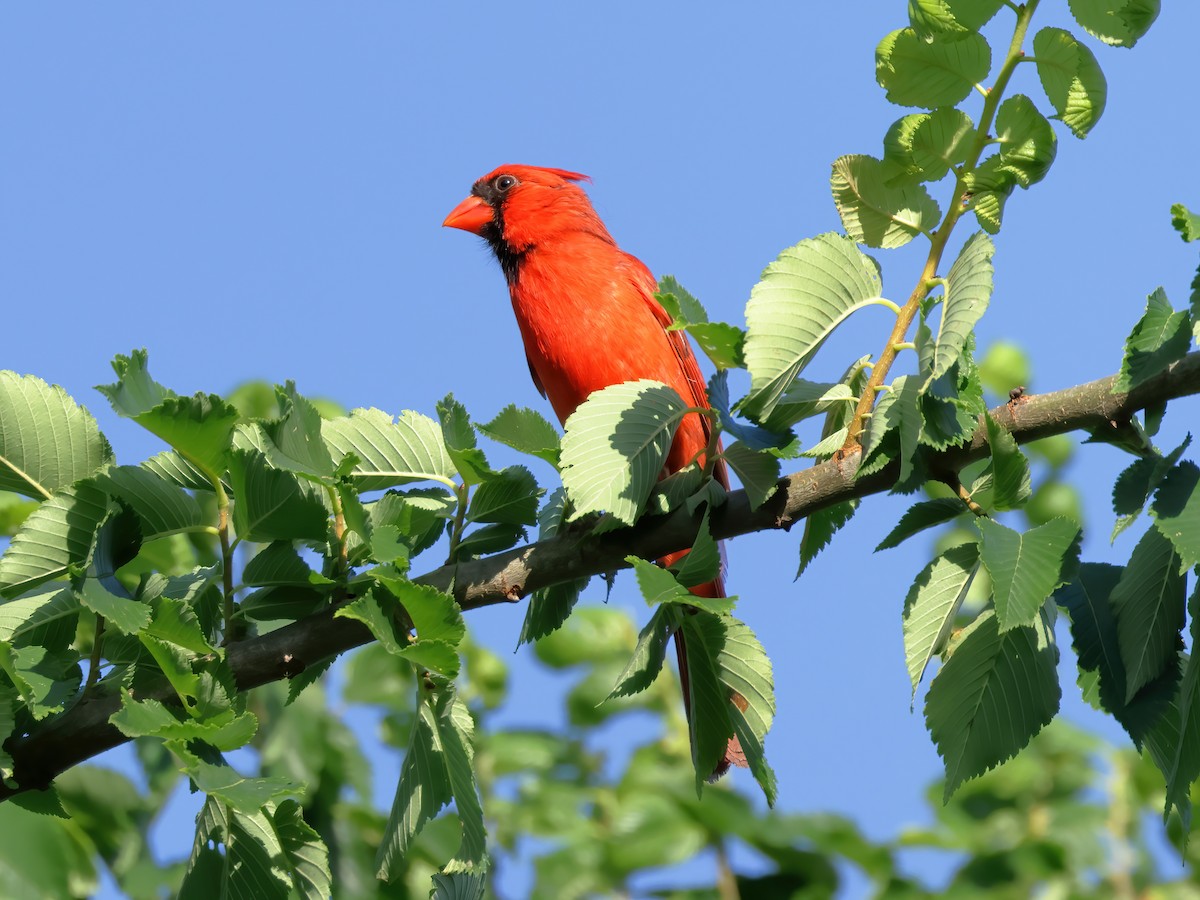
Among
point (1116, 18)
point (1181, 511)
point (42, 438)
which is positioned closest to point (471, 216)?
point (42, 438)

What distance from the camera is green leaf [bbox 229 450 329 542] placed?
2121 mm

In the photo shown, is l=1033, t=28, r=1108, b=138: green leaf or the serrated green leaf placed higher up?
l=1033, t=28, r=1108, b=138: green leaf

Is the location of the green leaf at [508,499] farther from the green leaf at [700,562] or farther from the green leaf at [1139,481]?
the green leaf at [1139,481]

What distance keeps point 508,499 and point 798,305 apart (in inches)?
24.0

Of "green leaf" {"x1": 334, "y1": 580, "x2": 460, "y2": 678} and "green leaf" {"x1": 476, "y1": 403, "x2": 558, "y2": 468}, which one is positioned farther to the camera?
"green leaf" {"x1": 476, "y1": 403, "x2": 558, "y2": 468}

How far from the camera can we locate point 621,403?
218 cm

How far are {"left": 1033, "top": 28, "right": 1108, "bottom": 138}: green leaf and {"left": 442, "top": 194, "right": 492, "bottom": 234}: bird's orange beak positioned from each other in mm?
3630

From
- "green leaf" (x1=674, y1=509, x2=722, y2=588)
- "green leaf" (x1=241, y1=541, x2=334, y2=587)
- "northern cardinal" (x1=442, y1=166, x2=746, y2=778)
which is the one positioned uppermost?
"northern cardinal" (x1=442, y1=166, x2=746, y2=778)

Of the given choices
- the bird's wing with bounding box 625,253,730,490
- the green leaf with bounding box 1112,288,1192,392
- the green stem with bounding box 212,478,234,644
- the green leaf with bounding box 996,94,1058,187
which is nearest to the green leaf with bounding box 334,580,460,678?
the green stem with bounding box 212,478,234,644

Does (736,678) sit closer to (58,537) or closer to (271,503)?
(271,503)

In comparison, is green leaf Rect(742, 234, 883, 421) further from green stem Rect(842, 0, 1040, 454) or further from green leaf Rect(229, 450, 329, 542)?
green leaf Rect(229, 450, 329, 542)

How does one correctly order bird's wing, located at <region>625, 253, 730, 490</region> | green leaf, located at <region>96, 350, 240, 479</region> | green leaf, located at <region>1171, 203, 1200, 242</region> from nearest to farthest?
green leaf, located at <region>1171, 203, 1200, 242</region>
green leaf, located at <region>96, 350, 240, 479</region>
bird's wing, located at <region>625, 253, 730, 490</region>

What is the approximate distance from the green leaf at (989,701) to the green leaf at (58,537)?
4.30ft

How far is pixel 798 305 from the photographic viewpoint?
80.4 inches
